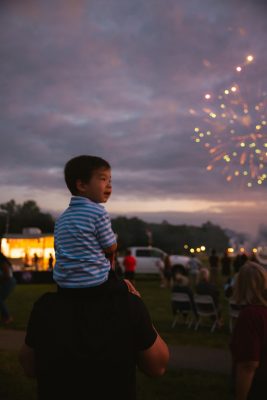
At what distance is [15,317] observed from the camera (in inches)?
548

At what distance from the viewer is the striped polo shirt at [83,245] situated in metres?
1.91

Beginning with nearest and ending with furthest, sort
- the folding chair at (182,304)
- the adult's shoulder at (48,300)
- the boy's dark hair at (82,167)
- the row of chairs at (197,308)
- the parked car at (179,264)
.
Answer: the adult's shoulder at (48,300), the boy's dark hair at (82,167), the row of chairs at (197,308), the folding chair at (182,304), the parked car at (179,264)

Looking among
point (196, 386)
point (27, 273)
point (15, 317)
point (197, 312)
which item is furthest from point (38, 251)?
point (196, 386)

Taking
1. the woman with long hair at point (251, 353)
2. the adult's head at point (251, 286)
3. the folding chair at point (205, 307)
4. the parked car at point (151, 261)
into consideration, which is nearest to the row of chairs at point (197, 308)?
the folding chair at point (205, 307)

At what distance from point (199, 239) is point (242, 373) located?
323ft

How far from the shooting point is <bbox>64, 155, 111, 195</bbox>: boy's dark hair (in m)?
2.01

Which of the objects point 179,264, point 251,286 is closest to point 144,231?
point 179,264

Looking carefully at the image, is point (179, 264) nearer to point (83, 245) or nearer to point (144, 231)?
point (83, 245)

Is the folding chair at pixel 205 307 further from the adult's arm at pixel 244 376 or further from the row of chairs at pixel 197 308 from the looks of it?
the adult's arm at pixel 244 376

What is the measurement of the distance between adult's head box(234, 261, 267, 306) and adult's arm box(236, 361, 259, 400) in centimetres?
44

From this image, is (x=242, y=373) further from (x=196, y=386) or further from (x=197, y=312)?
(x=197, y=312)

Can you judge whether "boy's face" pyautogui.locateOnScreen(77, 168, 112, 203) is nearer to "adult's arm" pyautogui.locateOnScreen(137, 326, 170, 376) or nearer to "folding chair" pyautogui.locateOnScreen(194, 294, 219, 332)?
"adult's arm" pyautogui.locateOnScreen(137, 326, 170, 376)

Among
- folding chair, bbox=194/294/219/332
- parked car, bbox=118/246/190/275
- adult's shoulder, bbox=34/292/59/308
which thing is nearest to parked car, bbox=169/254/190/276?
parked car, bbox=118/246/190/275

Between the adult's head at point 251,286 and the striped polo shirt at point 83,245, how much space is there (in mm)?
1682
